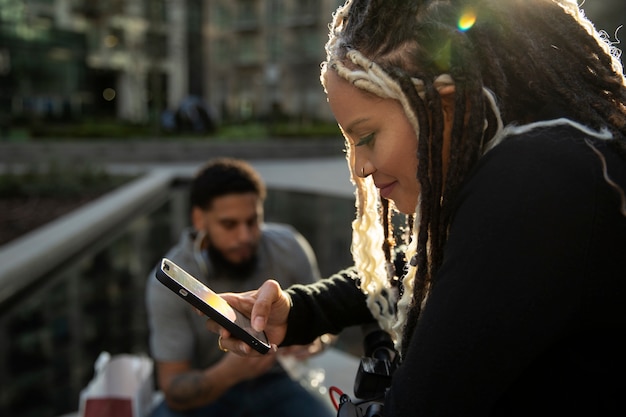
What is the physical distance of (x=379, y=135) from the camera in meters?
1.30

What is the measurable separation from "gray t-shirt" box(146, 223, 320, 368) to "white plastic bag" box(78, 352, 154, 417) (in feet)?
0.39

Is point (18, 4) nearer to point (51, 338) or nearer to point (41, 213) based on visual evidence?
point (41, 213)

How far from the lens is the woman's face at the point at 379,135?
4.17 feet

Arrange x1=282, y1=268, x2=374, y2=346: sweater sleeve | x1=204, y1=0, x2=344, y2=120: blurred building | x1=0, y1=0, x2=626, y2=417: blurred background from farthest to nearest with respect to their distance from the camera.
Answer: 1. x1=204, y1=0, x2=344, y2=120: blurred building
2. x1=0, y1=0, x2=626, y2=417: blurred background
3. x1=282, y1=268, x2=374, y2=346: sweater sleeve

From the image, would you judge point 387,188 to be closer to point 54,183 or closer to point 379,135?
point 379,135

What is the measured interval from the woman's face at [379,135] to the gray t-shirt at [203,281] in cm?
145

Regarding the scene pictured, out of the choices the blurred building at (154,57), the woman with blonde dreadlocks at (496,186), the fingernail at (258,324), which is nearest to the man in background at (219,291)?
the fingernail at (258,324)

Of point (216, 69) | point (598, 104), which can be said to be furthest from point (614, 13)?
point (216, 69)

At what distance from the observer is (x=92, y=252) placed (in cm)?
786

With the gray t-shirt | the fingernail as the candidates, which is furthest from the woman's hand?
the gray t-shirt

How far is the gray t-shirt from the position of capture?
2639 mm

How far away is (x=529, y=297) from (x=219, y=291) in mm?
1957

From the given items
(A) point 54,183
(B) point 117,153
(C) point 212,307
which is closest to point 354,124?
(C) point 212,307

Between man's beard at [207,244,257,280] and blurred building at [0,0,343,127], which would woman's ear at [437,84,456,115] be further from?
blurred building at [0,0,343,127]
